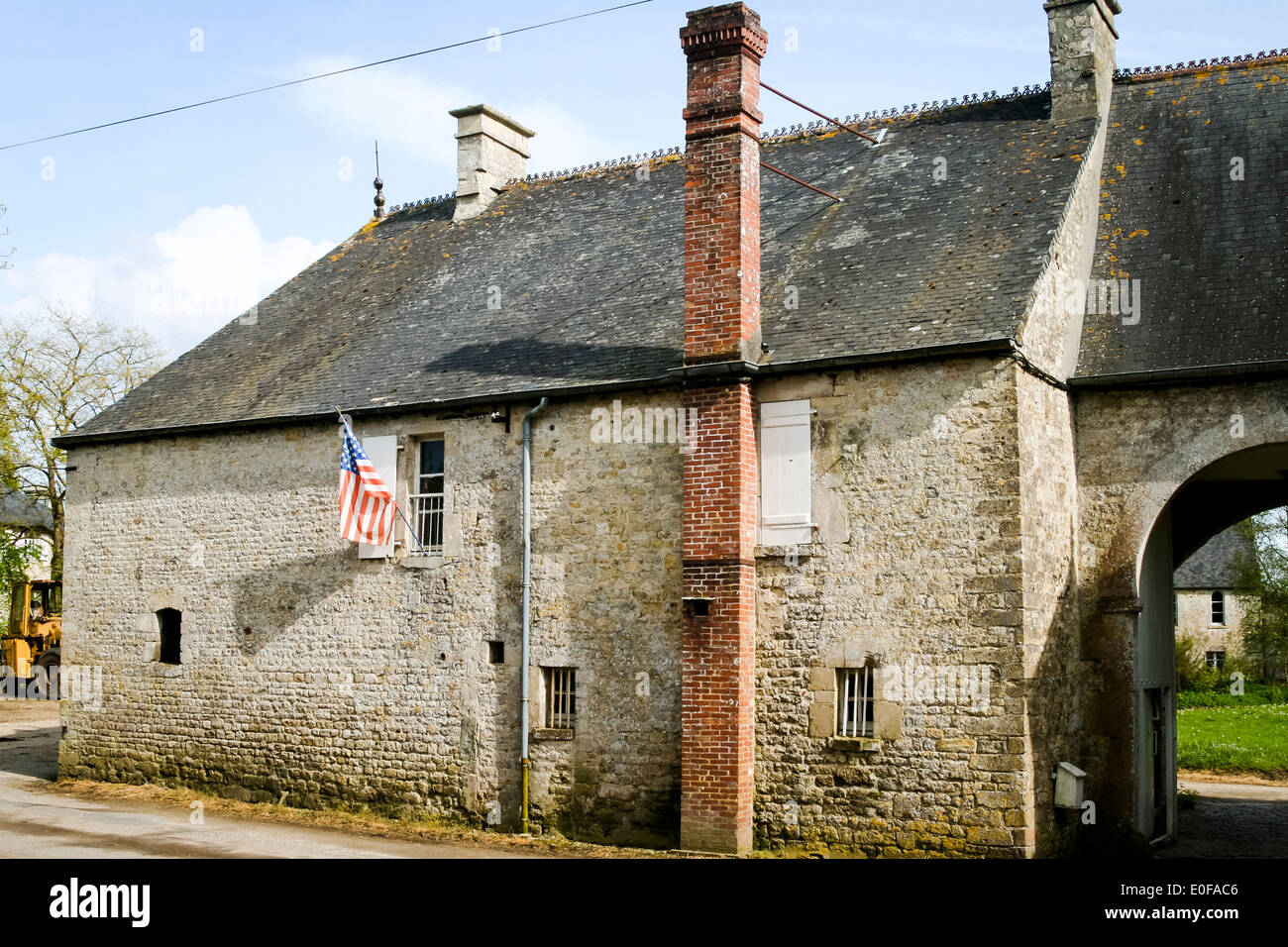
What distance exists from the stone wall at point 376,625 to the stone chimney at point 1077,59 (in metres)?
6.88

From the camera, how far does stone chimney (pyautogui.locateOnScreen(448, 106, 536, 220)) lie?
72.6 feet

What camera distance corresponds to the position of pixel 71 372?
38.7 meters

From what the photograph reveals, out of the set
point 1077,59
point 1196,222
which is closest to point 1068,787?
point 1196,222

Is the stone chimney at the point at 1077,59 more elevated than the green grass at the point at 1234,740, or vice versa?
the stone chimney at the point at 1077,59

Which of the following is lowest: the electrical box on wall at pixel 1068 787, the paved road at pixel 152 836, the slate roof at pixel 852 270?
the paved road at pixel 152 836

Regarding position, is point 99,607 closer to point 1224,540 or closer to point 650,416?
point 650,416

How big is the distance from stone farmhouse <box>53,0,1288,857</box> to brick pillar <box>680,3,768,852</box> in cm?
4


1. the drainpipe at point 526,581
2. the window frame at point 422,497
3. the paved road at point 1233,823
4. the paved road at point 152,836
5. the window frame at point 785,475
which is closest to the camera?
the paved road at point 152,836

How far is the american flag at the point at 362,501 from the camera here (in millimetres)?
16297

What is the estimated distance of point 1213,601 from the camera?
5225 cm

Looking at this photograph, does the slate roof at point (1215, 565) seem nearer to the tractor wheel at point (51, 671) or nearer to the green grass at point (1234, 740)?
the green grass at point (1234, 740)

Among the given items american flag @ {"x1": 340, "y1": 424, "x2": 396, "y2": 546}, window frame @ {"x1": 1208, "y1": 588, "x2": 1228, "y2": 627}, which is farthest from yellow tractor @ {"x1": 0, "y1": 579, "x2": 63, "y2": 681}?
window frame @ {"x1": 1208, "y1": 588, "x2": 1228, "y2": 627}

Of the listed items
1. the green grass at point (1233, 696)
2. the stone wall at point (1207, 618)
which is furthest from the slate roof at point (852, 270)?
the stone wall at point (1207, 618)

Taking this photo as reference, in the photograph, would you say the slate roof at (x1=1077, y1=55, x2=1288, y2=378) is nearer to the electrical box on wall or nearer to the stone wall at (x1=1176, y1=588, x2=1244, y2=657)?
the electrical box on wall
